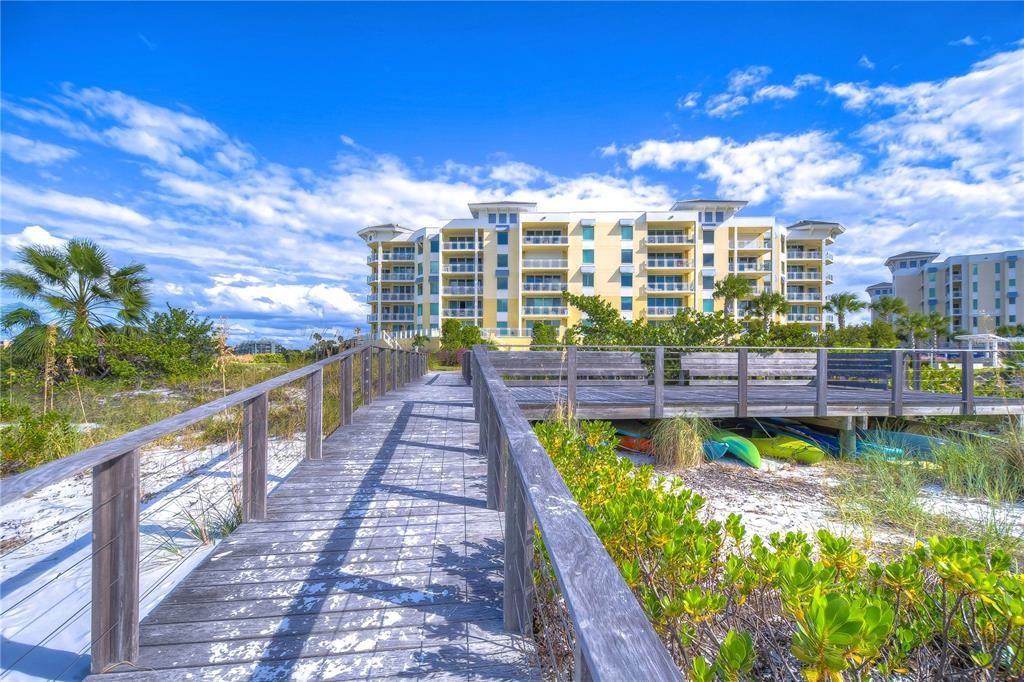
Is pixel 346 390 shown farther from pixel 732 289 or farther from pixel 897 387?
pixel 732 289

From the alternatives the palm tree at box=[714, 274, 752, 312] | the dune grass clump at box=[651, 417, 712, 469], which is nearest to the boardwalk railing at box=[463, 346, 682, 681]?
the dune grass clump at box=[651, 417, 712, 469]

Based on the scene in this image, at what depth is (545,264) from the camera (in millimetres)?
45188

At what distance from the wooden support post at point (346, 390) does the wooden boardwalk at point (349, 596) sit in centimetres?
210

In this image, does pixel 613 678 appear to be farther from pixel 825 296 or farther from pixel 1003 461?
pixel 825 296

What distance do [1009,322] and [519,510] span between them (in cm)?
9697

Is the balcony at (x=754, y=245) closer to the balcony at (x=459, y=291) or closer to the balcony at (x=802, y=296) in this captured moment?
the balcony at (x=802, y=296)

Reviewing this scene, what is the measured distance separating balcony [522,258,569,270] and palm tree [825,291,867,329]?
2807 cm

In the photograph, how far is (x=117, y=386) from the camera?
11734 millimetres

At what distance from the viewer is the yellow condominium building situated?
44688 mm

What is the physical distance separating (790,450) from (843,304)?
49516 millimetres

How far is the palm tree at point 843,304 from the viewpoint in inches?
1873

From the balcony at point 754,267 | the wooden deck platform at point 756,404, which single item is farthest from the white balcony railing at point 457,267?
the wooden deck platform at point 756,404

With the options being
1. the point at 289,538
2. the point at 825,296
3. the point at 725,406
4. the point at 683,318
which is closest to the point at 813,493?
the point at 725,406

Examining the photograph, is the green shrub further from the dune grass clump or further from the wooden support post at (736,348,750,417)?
the wooden support post at (736,348,750,417)
